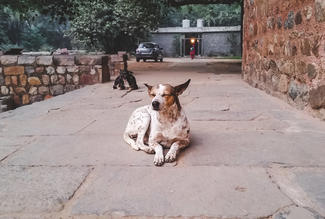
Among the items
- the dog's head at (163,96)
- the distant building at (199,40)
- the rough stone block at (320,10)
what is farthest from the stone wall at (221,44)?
the dog's head at (163,96)

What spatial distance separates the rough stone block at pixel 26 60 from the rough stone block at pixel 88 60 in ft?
4.48

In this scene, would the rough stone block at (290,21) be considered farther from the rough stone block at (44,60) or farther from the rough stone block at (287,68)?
the rough stone block at (44,60)

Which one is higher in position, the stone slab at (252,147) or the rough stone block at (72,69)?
the rough stone block at (72,69)

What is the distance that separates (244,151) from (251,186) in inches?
28.4

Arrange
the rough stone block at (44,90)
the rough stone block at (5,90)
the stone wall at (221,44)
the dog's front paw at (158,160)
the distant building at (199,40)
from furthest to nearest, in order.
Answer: the distant building at (199,40)
the stone wall at (221,44)
the rough stone block at (5,90)
the rough stone block at (44,90)
the dog's front paw at (158,160)

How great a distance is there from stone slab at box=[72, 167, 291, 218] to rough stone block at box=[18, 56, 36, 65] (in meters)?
7.49

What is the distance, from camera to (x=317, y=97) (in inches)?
149

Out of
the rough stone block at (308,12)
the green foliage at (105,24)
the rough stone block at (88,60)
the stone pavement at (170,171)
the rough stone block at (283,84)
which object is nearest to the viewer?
the stone pavement at (170,171)

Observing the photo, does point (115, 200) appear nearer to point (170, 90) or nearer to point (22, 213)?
point (22, 213)

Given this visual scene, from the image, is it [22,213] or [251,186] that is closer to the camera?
[22,213]

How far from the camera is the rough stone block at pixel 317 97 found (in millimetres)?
3659

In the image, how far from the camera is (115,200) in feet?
5.93

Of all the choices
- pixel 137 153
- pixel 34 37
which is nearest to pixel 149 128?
pixel 137 153

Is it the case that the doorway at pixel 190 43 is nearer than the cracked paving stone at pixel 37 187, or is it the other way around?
the cracked paving stone at pixel 37 187
